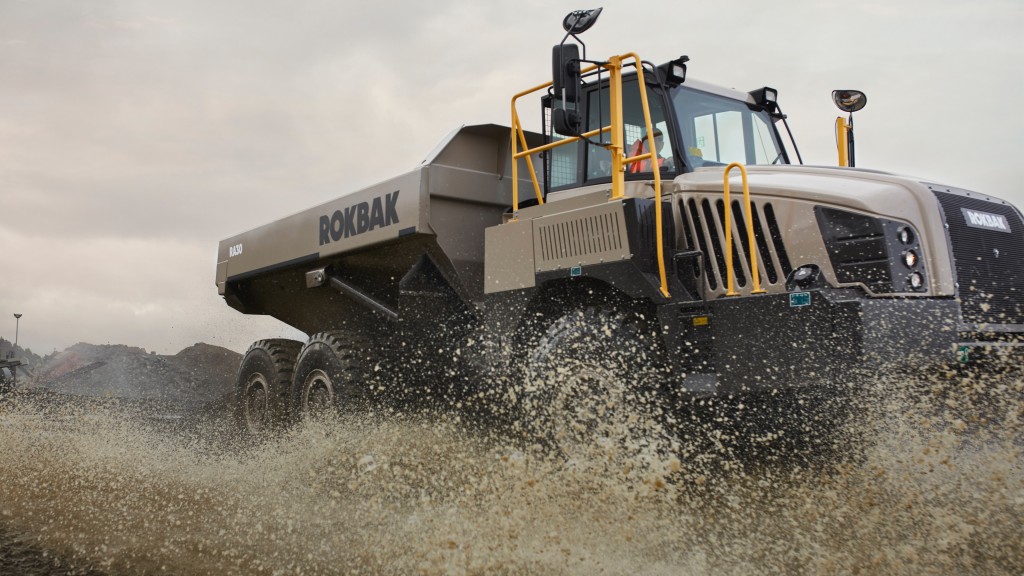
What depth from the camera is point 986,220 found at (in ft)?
16.8

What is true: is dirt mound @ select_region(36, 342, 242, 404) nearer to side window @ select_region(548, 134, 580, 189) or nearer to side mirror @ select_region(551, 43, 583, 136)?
side window @ select_region(548, 134, 580, 189)

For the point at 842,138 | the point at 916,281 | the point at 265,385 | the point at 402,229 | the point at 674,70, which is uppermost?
the point at 674,70

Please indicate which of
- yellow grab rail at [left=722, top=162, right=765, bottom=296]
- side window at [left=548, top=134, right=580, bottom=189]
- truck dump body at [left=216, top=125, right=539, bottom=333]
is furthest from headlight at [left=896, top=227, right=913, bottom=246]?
truck dump body at [left=216, top=125, right=539, bottom=333]

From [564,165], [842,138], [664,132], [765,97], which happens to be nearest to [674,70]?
[664,132]

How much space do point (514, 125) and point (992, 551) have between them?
3.95 metres

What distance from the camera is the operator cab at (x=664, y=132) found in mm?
5863

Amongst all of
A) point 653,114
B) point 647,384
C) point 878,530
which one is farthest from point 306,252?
point 878,530

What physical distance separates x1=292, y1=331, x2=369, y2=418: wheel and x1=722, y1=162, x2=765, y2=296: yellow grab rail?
11.5 ft

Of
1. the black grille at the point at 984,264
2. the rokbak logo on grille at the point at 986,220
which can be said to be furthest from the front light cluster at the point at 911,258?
the rokbak logo on grille at the point at 986,220

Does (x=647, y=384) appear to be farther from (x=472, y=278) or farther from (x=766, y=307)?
(x=472, y=278)

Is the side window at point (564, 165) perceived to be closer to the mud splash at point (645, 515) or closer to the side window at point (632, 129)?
the side window at point (632, 129)

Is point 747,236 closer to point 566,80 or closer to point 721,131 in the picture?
point 566,80

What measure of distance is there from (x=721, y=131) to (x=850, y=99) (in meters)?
1.34

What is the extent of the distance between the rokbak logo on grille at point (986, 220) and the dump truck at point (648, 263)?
0.5 inches
